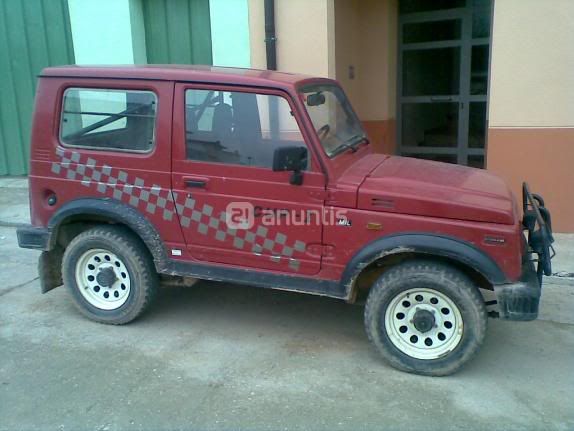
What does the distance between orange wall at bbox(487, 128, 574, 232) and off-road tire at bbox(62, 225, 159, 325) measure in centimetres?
420

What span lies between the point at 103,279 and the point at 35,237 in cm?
67

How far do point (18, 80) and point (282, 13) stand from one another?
5056mm

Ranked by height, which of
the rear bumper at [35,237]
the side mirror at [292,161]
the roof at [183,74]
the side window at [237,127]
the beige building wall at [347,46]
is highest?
the beige building wall at [347,46]

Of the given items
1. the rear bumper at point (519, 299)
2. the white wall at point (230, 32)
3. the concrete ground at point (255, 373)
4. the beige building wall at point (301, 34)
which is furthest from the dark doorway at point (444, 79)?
the rear bumper at point (519, 299)

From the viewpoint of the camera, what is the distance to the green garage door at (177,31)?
7645mm

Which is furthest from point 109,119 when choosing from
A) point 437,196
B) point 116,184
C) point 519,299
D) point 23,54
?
point 23,54

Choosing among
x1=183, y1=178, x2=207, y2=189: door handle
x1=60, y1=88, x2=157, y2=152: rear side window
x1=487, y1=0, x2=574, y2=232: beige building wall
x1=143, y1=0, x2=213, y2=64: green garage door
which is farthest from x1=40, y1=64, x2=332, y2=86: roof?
x1=143, y1=0, x2=213, y2=64: green garage door

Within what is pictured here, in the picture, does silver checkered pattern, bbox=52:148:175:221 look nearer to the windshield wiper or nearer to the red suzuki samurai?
the red suzuki samurai

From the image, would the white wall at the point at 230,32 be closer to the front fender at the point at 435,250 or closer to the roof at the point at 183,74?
the roof at the point at 183,74

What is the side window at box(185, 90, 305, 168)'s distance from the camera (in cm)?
378

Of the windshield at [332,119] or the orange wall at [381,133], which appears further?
the orange wall at [381,133]

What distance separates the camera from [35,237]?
4387 millimetres

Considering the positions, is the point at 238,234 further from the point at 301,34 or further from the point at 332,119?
the point at 301,34

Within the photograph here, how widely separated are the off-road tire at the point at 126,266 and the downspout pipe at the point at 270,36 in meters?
3.42
